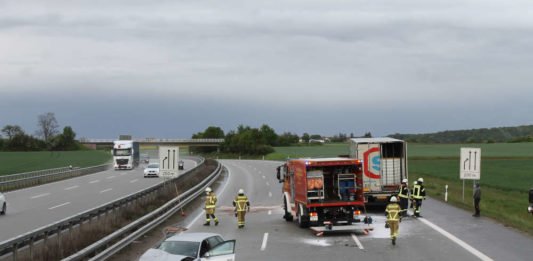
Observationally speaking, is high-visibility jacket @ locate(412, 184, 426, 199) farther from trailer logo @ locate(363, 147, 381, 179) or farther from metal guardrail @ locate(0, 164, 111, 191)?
metal guardrail @ locate(0, 164, 111, 191)

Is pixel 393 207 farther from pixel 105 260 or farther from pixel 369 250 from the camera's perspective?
pixel 105 260

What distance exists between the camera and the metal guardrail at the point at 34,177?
1864 inches

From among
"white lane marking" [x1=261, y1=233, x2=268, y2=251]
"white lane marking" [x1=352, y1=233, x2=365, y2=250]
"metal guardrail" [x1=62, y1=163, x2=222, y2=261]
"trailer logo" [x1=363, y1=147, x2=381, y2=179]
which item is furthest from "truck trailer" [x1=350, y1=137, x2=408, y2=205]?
"metal guardrail" [x1=62, y1=163, x2=222, y2=261]

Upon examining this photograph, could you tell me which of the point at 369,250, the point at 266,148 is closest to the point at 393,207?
the point at 369,250

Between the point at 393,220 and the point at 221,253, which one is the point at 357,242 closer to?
the point at 393,220

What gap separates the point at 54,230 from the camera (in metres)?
15.5

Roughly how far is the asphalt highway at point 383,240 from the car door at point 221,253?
383 cm

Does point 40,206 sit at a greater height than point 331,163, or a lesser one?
lesser

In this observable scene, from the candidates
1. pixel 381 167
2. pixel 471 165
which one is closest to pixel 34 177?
pixel 381 167

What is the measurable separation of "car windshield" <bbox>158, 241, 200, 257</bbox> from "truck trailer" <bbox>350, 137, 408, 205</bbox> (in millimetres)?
16914

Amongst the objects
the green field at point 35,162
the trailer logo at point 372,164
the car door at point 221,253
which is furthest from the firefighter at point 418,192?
the green field at point 35,162

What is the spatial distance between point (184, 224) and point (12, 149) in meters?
147

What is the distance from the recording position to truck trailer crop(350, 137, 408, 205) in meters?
29.5

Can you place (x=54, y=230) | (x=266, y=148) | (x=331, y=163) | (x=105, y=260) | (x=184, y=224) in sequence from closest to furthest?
(x=54, y=230), (x=105, y=260), (x=331, y=163), (x=184, y=224), (x=266, y=148)
